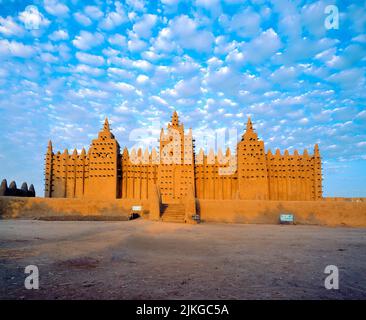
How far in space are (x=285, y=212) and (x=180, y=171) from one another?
12.7 meters

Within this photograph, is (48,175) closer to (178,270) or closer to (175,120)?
(175,120)

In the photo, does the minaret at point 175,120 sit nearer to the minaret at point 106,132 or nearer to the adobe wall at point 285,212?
the minaret at point 106,132

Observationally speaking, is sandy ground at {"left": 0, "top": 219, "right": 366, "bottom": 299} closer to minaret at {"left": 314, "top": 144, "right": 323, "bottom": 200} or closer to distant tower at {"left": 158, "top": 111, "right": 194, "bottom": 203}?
distant tower at {"left": 158, "top": 111, "right": 194, "bottom": 203}

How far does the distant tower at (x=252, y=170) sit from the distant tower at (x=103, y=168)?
1392 cm

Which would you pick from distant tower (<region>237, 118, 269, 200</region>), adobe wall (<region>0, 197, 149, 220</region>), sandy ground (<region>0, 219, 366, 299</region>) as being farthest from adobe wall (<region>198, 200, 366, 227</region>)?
sandy ground (<region>0, 219, 366, 299</region>)

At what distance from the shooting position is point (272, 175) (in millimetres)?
27406

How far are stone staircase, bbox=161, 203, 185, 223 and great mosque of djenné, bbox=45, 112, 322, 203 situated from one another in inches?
219

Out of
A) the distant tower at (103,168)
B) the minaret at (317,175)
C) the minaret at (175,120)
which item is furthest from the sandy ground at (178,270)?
the minaret at (175,120)

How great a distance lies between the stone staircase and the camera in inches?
732

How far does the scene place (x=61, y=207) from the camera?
69.5 ft

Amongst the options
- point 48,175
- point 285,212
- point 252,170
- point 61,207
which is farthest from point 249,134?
point 48,175

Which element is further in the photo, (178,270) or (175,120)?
(175,120)
